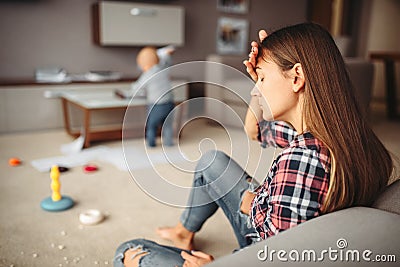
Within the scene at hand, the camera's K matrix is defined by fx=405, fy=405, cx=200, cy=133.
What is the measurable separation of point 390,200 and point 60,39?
11.0 ft

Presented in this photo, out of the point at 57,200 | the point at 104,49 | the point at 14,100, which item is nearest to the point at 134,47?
the point at 104,49

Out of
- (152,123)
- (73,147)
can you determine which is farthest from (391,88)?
(73,147)

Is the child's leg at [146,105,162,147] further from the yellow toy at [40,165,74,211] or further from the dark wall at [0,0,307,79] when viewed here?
the dark wall at [0,0,307,79]

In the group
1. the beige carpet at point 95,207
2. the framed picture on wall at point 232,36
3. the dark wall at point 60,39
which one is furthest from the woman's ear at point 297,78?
the framed picture on wall at point 232,36

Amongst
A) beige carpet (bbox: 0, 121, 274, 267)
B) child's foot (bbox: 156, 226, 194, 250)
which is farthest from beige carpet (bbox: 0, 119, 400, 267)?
child's foot (bbox: 156, 226, 194, 250)

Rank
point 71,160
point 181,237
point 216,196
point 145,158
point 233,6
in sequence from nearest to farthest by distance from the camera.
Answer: point 145,158, point 216,196, point 181,237, point 71,160, point 233,6

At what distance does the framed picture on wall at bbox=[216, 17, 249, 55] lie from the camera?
462cm

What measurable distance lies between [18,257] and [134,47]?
9.66 feet

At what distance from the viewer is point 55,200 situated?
183 centimetres

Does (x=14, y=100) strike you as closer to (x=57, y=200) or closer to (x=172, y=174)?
(x=57, y=200)

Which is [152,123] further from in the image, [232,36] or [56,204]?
[232,36]

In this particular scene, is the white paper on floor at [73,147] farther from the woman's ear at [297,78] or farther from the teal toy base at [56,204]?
the woman's ear at [297,78]

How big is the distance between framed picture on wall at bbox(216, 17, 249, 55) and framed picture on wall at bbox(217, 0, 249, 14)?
0.10 meters

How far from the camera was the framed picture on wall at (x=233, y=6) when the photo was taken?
14.9ft
